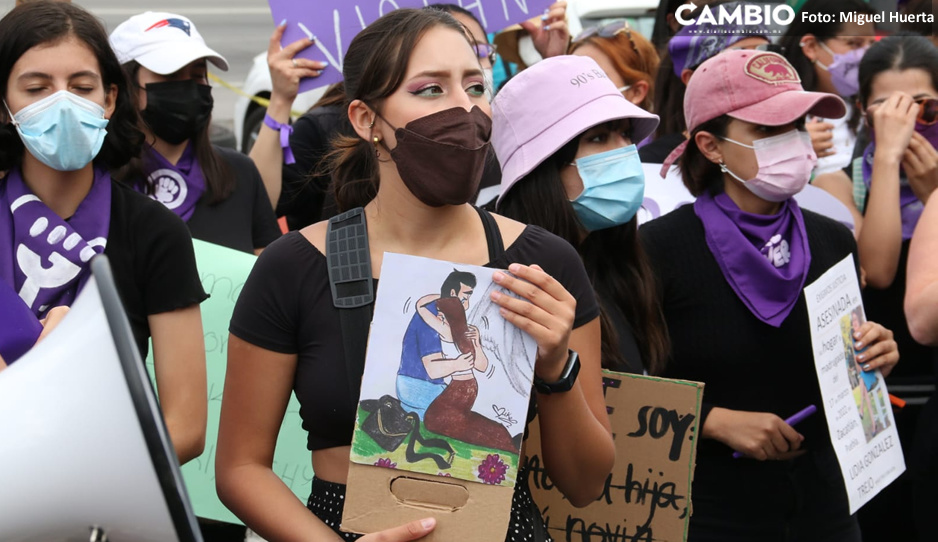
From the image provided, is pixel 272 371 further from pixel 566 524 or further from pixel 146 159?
pixel 146 159

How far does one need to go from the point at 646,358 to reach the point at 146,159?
75.6 inches

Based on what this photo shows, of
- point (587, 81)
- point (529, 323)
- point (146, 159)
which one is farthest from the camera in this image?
point (146, 159)

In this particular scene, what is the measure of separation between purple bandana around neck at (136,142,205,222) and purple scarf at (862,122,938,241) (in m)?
2.64

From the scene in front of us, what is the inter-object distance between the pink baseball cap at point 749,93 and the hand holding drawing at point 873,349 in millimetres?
694

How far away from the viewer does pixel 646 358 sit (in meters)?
3.19

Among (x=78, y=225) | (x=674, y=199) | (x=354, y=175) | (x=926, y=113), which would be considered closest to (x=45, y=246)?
(x=78, y=225)

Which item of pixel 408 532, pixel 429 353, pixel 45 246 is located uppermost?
pixel 45 246

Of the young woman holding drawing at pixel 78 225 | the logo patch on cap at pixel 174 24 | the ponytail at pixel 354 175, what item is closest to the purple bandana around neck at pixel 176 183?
the logo patch on cap at pixel 174 24

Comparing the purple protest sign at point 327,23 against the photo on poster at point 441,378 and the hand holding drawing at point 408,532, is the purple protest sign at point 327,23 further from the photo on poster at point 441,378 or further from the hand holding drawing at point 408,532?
the hand holding drawing at point 408,532

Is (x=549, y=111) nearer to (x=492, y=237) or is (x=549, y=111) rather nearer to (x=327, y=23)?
(x=492, y=237)

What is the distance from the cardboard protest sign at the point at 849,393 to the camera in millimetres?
3166

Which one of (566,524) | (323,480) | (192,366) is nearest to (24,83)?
(192,366)

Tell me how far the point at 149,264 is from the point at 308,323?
0.78 m

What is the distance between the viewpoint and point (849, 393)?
324 cm
